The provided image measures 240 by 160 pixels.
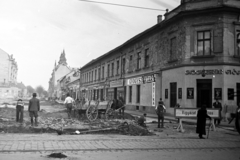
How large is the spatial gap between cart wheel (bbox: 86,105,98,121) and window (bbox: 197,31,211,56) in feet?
32.8

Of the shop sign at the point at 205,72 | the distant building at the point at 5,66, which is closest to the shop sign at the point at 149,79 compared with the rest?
the shop sign at the point at 205,72

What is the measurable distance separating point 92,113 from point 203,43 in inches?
430

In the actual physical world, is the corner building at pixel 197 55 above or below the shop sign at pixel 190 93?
above

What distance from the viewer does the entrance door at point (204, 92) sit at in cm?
2064

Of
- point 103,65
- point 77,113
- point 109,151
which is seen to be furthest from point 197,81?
point 103,65

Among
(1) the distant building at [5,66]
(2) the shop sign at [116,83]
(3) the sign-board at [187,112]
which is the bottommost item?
(3) the sign-board at [187,112]

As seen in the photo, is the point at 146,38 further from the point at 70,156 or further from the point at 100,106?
the point at 70,156

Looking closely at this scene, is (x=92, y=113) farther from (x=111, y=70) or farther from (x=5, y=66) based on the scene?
(x=5, y=66)

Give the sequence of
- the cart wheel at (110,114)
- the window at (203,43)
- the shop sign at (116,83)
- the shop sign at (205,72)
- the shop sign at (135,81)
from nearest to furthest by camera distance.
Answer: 1. the cart wheel at (110,114)
2. the shop sign at (205,72)
3. the window at (203,43)
4. the shop sign at (135,81)
5. the shop sign at (116,83)

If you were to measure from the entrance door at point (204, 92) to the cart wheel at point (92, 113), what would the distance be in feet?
29.0

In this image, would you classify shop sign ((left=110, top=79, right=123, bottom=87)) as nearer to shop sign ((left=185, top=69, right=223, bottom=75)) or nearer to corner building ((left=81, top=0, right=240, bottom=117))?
corner building ((left=81, top=0, right=240, bottom=117))

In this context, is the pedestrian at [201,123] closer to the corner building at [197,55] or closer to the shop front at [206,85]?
the corner building at [197,55]

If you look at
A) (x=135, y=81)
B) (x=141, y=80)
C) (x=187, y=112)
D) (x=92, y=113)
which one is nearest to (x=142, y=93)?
(x=141, y=80)

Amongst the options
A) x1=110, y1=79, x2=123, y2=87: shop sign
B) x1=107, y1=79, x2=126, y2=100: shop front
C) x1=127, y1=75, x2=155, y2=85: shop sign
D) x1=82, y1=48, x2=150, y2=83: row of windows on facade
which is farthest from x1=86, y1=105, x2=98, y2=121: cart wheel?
x1=110, y1=79, x2=123, y2=87: shop sign
